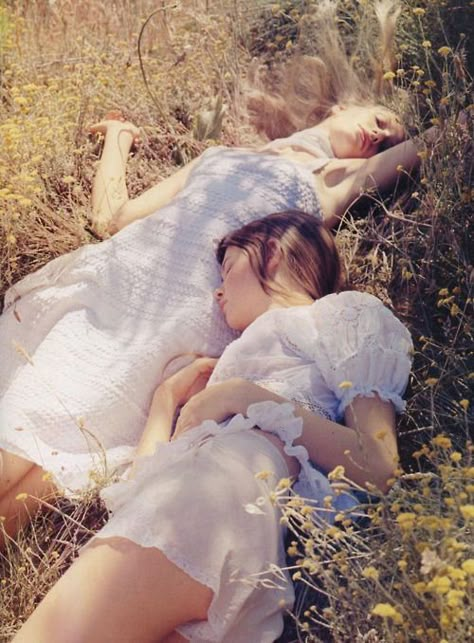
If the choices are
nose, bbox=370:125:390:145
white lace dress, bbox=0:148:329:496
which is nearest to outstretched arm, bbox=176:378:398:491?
white lace dress, bbox=0:148:329:496

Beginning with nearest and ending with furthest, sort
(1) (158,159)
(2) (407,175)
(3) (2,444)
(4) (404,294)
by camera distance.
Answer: (3) (2,444), (4) (404,294), (2) (407,175), (1) (158,159)

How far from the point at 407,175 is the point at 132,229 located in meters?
0.89

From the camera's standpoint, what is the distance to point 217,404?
2264 millimetres

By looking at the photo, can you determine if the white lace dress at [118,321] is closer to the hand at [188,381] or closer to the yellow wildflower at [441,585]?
the hand at [188,381]

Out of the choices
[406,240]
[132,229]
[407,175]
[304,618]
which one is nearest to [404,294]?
[406,240]

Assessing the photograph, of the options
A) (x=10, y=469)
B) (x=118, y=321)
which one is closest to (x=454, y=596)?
(x=10, y=469)

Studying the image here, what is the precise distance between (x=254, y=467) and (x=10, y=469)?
2.29ft

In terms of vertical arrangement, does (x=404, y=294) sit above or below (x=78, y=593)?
below

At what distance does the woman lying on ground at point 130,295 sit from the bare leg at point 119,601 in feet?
1.53

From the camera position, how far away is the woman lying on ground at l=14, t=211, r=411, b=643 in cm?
191

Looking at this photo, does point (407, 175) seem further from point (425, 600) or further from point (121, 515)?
point (425, 600)

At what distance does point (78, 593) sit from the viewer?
6.27 feet

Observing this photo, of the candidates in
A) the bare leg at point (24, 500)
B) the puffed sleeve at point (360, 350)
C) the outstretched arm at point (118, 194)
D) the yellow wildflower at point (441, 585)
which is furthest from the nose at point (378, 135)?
the yellow wildflower at point (441, 585)

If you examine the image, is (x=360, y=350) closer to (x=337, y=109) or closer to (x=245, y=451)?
(x=245, y=451)
